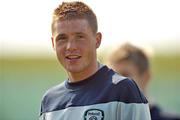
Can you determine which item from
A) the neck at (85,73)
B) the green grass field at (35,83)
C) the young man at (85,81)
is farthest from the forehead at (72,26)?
the green grass field at (35,83)

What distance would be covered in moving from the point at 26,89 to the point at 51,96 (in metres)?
12.1

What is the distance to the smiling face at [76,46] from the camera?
5.00 m

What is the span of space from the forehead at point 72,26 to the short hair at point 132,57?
1.40 m

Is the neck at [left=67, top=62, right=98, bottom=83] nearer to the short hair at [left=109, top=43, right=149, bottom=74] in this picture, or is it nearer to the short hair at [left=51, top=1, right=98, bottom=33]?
the short hair at [left=51, top=1, right=98, bottom=33]

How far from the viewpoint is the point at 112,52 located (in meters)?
6.67

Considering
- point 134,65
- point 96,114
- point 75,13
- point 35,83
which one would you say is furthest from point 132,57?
point 35,83

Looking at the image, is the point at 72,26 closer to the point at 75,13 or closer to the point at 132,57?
the point at 75,13

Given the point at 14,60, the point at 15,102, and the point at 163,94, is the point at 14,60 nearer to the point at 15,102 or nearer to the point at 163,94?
the point at 15,102

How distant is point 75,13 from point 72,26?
105 millimetres

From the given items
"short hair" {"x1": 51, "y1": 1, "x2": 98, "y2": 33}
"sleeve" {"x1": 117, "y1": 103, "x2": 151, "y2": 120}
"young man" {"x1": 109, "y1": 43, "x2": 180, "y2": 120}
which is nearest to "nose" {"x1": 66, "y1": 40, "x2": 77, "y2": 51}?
"short hair" {"x1": 51, "y1": 1, "x2": 98, "y2": 33}

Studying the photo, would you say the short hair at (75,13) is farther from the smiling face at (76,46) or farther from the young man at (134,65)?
the young man at (134,65)

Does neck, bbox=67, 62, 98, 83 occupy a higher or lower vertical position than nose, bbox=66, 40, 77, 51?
lower

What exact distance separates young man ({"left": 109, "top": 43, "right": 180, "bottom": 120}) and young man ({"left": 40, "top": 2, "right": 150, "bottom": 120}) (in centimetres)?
118

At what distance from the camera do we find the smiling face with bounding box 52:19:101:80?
5004 millimetres
